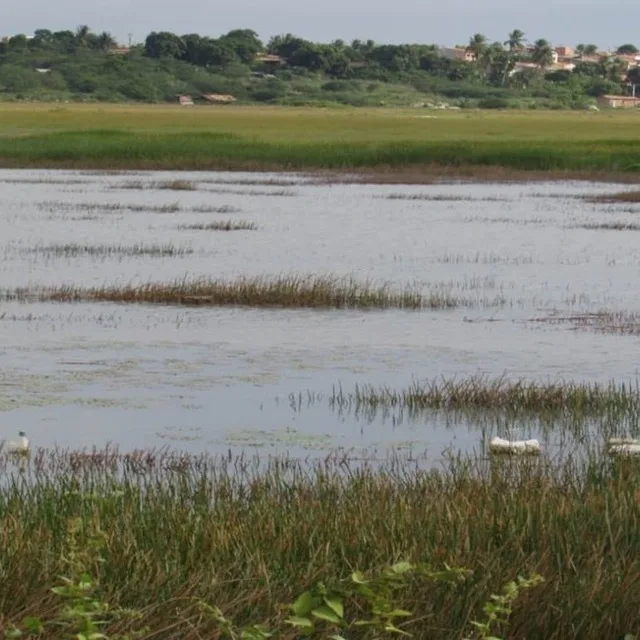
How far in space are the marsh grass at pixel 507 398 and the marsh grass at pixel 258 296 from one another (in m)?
5.15

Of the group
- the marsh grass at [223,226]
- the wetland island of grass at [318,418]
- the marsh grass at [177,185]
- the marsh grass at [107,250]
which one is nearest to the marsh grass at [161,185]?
the marsh grass at [177,185]

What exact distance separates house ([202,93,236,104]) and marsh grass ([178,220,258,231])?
101 meters

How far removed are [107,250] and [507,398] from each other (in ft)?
40.1

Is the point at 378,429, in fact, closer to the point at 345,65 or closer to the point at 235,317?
the point at 235,317

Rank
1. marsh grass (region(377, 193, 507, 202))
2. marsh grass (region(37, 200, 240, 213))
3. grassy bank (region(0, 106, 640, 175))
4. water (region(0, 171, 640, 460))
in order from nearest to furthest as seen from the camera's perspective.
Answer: water (region(0, 171, 640, 460)) < marsh grass (region(37, 200, 240, 213)) < marsh grass (region(377, 193, 507, 202)) < grassy bank (region(0, 106, 640, 175))

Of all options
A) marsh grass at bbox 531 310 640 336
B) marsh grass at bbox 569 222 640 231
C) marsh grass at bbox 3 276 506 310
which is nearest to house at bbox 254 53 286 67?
marsh grass at bbox 569 222 640 231

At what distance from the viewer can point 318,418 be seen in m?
11.5

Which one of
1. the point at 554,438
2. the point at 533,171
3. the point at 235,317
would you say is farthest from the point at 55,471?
the point at 533,171

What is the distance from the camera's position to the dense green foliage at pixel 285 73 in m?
127

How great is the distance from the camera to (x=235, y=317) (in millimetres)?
16453

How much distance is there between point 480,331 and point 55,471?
7352 millimetres

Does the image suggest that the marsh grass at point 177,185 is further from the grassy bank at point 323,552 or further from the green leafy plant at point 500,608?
the green leafy plant at point 500,608

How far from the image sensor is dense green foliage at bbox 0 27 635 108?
127312 millimetres

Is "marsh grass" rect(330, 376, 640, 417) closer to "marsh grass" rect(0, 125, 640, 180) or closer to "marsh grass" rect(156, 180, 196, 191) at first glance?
"marsh grass" rect(156, 180, 196, 191)
